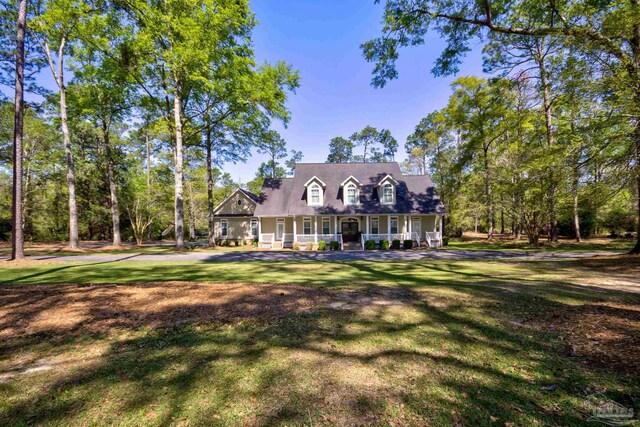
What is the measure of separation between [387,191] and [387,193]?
0.62 feet

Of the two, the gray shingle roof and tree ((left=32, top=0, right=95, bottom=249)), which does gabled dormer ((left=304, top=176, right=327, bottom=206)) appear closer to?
the gray shingle roof

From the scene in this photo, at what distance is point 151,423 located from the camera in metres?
2.35

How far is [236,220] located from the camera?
2888 cm

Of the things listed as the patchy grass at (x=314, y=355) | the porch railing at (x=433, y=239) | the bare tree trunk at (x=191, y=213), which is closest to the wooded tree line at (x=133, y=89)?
the bare tree trunk at (x=191, y=213)

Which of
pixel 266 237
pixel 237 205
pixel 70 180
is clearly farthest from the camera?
pixel 237 205

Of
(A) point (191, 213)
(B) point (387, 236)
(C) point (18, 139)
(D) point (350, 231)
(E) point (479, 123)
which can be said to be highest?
(E) point (479, 123)

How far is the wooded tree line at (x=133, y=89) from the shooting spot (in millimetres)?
15180

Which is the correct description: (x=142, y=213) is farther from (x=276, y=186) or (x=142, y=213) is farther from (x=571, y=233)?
(x=571, y=233)

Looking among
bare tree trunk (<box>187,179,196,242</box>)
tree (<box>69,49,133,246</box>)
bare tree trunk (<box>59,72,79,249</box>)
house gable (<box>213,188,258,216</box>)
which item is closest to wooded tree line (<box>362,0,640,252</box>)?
tree (<box>69,49,133,246</box>)

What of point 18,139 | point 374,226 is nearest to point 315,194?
point 374,226

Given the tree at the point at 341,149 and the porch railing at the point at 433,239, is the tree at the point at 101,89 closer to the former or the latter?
the porch railing at the point at 433,239

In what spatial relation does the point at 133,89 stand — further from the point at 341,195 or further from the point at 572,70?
the point at 572,70

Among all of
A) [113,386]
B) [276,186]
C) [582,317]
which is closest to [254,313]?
[113,386]

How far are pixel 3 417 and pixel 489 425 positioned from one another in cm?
455
